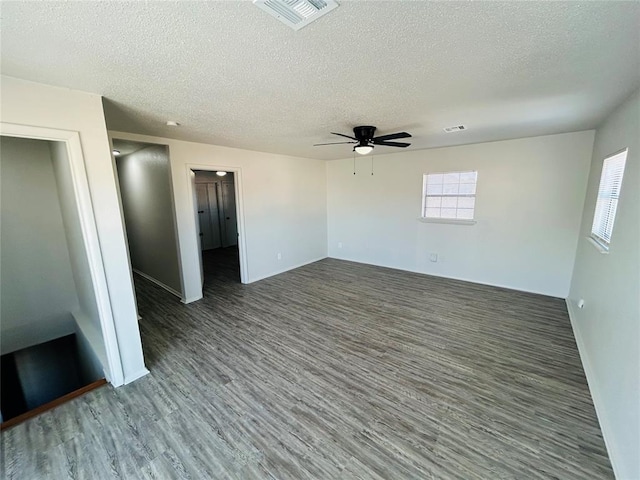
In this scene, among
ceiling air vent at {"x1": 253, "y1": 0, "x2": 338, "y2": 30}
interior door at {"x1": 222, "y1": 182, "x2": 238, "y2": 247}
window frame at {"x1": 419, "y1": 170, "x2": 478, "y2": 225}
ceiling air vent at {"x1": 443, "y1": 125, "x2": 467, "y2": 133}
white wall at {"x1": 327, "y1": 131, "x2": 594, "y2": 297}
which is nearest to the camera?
ceiling air vent at {"x1": 253, "y1": 0, "x2": 338, "y2": 30}

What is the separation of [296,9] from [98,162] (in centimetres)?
205

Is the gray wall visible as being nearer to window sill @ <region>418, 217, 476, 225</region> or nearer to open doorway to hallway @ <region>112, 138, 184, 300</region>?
open doorway to hallway @ <region>112, 138, 184, 300</region>

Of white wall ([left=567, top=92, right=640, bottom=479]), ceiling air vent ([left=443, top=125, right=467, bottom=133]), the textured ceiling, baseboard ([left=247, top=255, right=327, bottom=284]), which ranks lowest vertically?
baseboard ([left=247, top=255, right=327, bottom=284])

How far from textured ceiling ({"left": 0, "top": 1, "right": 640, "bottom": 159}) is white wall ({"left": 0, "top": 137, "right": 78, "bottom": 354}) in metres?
1.40

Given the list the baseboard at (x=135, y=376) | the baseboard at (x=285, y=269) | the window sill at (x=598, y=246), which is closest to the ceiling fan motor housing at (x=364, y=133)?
the window sill at (x=598, y=246)

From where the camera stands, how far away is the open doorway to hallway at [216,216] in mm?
7492

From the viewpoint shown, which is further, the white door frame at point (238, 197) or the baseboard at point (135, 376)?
the white door frame at point (238, 197)

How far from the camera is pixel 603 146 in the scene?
10.2ft

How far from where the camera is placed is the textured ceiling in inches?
46.7

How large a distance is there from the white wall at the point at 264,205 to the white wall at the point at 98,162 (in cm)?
143

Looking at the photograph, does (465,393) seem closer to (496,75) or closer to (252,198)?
(496,75)

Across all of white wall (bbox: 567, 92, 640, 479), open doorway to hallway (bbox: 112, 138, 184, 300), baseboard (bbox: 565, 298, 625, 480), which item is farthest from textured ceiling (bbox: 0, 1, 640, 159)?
baseboard (bbox: 565, 298, 625, 480)

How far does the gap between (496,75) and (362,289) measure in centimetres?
358

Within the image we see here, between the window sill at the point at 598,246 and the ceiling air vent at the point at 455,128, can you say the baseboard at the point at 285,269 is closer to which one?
the ceiling air vent at the point at 455,128
